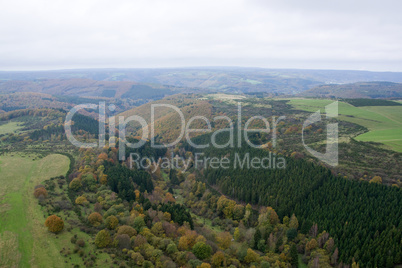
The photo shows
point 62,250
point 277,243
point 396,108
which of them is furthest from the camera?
→ point 396,108

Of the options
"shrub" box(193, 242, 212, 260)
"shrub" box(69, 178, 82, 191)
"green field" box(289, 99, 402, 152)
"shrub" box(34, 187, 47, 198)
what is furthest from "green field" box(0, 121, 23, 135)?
"green field" box(289, 99, 402, 152)

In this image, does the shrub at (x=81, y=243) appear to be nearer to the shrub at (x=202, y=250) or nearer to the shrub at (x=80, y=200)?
the shrub at (x=80, y=200)

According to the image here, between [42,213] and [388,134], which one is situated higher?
[388,134]

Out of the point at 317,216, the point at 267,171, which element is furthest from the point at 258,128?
the point at 317,216

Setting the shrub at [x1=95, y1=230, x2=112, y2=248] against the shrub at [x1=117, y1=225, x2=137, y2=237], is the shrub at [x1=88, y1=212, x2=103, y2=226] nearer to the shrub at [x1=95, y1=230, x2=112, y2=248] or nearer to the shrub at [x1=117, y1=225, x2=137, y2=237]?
the shrub at [x1=117, y1=225, x2=137, y2=237]

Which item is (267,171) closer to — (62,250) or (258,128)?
(258,128)

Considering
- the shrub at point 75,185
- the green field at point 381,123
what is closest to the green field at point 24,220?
the shrub at point 75,185

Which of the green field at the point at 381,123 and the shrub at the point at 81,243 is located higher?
the green field at the point at 381,123
